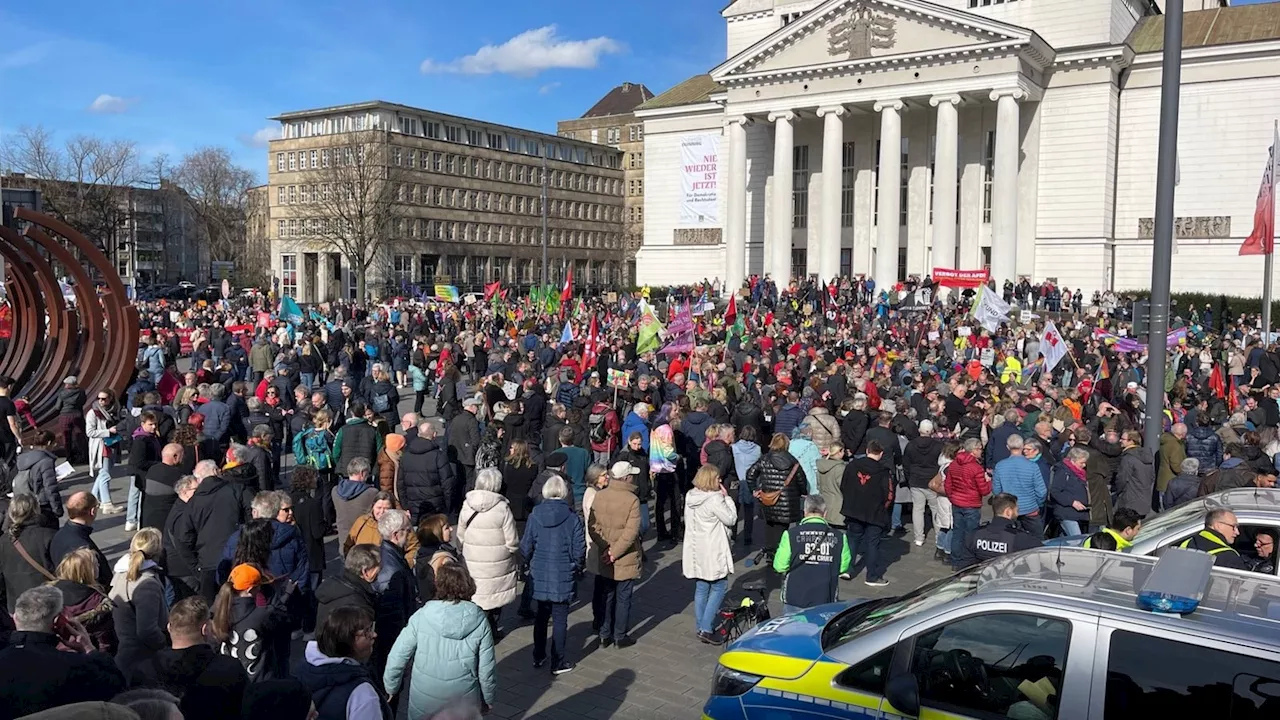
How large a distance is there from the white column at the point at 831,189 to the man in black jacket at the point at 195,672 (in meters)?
41.0

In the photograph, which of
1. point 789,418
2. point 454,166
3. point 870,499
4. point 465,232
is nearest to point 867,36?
point 789,418

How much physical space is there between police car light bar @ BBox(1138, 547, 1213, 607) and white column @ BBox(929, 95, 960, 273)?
128 ft

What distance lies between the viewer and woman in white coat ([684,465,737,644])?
8.45 m

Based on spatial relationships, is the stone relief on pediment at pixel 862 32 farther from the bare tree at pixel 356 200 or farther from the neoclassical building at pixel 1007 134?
the bare tree at pixel 356 200

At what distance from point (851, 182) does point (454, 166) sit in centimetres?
4603

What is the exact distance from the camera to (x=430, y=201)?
83625 mm

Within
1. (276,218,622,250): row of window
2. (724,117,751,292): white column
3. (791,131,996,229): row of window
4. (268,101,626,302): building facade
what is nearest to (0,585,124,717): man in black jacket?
(724,117,751,292): white column

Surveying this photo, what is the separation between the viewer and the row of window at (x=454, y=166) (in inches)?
3159

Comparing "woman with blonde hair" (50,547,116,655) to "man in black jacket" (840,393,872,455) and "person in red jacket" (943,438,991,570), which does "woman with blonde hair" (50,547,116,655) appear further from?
"man in black jacket" (840,393,872,455)

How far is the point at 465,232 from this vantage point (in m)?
87.8

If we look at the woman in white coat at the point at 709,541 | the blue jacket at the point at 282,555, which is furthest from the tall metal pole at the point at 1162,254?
the blue jacket at the point at 282,555

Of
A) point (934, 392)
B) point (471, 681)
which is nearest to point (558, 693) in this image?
point (471, 681)

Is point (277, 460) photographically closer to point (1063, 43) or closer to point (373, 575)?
point (373, 575)

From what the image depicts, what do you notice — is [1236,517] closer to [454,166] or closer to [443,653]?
[443,653]
